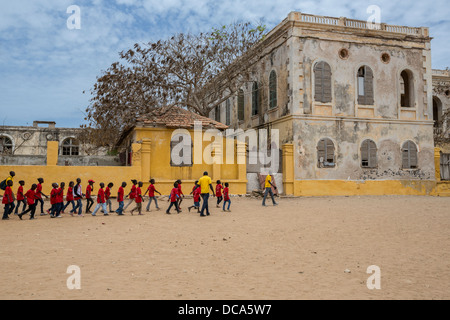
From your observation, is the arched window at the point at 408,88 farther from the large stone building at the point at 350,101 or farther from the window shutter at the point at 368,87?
the window shutter at the point at 368,87

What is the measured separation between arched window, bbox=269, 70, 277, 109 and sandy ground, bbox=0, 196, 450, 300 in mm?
11443

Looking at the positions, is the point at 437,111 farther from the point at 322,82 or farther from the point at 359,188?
the point at 322,82

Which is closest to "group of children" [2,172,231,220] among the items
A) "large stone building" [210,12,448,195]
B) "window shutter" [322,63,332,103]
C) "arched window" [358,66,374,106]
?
"large stone building" [210,12,448,195]

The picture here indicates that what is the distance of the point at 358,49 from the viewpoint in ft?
66.5

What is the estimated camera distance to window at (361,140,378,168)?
65.1ft

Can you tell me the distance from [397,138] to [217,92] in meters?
10.8

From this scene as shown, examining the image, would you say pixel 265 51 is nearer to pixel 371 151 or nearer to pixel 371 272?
pixel 371 151

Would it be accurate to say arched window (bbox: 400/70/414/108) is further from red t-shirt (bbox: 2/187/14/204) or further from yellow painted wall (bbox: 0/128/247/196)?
red t-shirt (bbox: 2/187/14/204)

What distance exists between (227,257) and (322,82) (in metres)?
15.4

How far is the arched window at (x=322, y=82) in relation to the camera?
768 inches

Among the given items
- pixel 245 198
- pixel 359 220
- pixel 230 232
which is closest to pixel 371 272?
pixel 230 232

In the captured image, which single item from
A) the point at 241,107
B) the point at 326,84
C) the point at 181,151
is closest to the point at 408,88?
the point at 326,84

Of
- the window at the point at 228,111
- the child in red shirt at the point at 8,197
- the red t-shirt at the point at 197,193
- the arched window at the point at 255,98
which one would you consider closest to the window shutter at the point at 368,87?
the arched window at the point at 255,98

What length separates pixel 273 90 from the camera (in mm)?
21344
